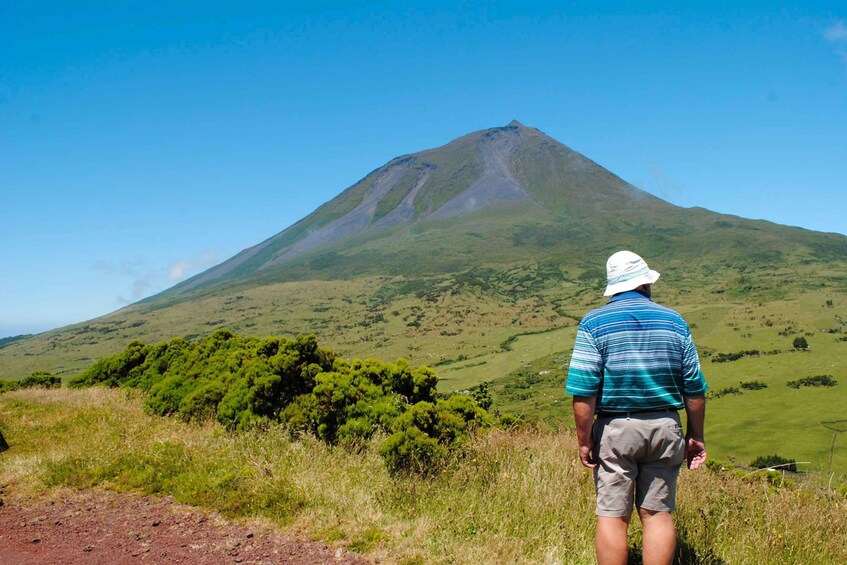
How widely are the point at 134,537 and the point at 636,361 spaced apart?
4693mm

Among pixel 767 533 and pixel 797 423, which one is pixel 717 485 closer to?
pixel 767 533

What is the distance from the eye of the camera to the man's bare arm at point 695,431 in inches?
134

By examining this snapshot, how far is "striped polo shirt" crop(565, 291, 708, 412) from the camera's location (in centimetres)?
338

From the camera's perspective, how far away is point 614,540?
343cm

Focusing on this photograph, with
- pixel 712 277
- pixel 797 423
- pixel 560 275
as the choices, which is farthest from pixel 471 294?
pixel 797 423

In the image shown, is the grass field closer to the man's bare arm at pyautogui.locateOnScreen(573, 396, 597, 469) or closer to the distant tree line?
the distant tree line

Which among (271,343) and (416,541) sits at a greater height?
(271,343)

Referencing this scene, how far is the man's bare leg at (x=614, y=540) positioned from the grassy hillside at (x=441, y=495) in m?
0.80

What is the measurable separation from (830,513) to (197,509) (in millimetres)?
6003

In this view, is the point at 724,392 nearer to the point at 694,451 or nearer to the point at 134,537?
the point at 694,451

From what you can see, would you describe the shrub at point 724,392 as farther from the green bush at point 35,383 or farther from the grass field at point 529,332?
the green bush at point 35,383

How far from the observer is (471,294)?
143 metres

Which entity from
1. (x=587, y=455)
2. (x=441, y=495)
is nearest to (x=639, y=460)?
(x=587, y=455)

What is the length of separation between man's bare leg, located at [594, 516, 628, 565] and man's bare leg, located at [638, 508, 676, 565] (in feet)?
0.50
